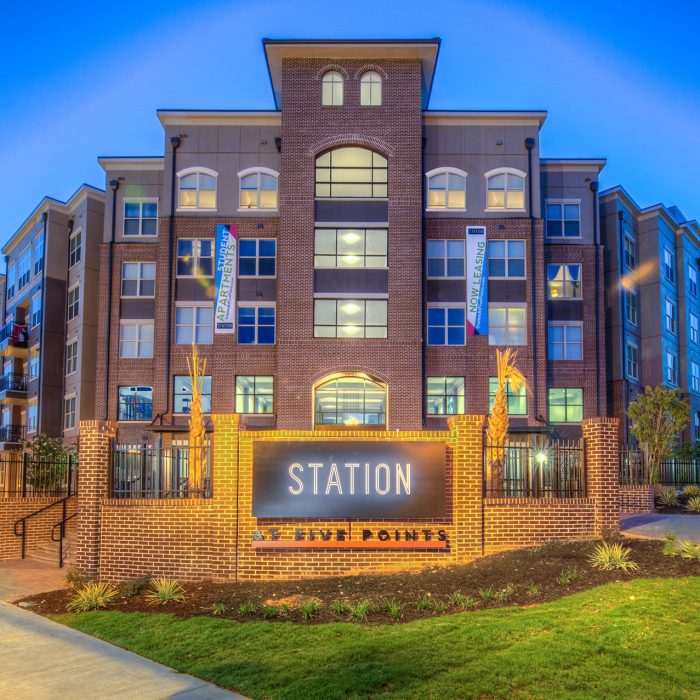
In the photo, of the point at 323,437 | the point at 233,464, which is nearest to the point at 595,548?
the point at 323,437

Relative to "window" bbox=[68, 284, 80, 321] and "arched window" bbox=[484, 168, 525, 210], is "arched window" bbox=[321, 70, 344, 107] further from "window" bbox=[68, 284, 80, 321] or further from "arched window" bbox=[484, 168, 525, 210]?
"window" bbox=[68, 284, 80, 321]

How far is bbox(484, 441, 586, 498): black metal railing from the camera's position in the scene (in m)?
15.5

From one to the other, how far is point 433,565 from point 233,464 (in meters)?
3.82

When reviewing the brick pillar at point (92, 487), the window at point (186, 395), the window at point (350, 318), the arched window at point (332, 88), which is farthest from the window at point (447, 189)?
the brick pillar at point (92, 487)

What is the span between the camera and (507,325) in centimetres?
3725

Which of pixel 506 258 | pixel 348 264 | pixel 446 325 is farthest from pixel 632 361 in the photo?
pixel 348 264

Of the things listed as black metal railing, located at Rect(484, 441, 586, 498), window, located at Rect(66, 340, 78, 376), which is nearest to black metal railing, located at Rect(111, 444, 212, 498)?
black metal railing, located at Rect(484, 441, 586, 498)

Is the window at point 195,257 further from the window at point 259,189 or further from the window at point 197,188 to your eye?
the window at point 259,189

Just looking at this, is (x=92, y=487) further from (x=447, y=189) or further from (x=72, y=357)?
(x=72, y=357)

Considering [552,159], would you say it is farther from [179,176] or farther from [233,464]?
[233,464]

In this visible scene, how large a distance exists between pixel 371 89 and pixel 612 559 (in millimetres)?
28193

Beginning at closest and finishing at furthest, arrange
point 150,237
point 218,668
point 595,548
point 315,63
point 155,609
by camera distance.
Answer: point 218,668 < point 155,609 < point 595,548 < point 315,63 < point 150,237

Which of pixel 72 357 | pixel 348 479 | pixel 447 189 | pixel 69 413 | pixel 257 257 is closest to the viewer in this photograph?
pixel 348 479

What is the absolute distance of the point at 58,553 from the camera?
19.9 metres
